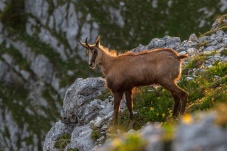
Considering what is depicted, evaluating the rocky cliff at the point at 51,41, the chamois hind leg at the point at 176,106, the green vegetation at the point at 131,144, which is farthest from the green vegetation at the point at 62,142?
the rocky cliff at the point at 51,41

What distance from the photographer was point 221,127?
4.55 m

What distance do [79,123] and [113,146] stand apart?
13.8 metres

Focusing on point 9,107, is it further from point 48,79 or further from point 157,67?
point 157,67

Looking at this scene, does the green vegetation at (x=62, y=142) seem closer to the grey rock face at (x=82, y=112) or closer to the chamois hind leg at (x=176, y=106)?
the grey rock face at (x=82, y=112)

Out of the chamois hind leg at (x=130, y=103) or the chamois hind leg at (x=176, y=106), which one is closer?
the chamois hind leg at (x=176, y=106)

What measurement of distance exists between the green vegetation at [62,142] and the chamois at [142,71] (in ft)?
13.0

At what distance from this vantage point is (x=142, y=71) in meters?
14.7

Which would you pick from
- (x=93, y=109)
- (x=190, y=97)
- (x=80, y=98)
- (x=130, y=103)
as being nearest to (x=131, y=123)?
(x=130, y=103)

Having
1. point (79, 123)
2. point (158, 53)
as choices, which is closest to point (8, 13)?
point (79, 123)

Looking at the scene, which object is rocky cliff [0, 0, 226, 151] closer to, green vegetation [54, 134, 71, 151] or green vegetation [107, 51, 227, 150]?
green vegetation [54, 134, 71, 151]

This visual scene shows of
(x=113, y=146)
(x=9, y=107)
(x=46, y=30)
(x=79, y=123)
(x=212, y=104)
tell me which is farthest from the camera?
(x=46, y=30)

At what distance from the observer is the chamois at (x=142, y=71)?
14344mm

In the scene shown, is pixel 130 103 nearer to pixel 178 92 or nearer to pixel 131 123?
pixel 131 123

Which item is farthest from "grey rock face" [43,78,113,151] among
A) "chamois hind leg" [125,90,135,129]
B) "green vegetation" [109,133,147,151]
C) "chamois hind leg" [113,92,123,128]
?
"green vegetation" [109,133,147,151]
